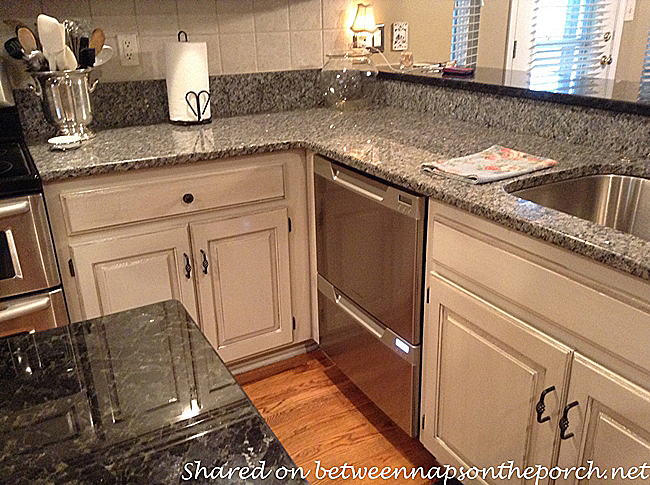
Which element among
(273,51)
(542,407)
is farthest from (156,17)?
(542,407)

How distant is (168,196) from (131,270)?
26 centimetres

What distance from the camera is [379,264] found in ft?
5.49

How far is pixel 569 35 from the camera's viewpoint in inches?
162

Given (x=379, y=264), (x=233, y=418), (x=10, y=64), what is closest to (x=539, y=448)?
(x=379, y=264)

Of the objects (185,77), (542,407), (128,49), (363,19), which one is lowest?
(542,407)

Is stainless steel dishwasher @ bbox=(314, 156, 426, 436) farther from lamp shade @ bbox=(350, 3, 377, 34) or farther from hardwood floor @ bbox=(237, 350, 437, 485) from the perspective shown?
lamp shade @ bbox=(350, 3, 377, 34)

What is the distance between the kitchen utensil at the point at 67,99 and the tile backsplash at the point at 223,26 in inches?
10.1

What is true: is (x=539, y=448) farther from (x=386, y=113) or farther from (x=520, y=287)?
(x=386, y=113)

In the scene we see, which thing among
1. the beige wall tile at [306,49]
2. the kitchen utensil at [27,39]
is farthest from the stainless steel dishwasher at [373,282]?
the kitchen utensil at [27,39]

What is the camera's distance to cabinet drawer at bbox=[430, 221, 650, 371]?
3.23 feet

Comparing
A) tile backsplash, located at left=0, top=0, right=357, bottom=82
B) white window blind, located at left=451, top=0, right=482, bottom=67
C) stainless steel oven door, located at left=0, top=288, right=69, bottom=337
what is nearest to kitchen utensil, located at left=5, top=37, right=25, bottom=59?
tile backsplash, located at left=0, top=0, right=357, bottom=82

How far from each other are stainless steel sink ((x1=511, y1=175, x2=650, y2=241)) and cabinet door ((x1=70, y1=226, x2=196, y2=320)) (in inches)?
42.5

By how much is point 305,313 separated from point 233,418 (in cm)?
161

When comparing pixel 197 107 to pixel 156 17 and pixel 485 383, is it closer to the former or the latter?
pixel 156 17
